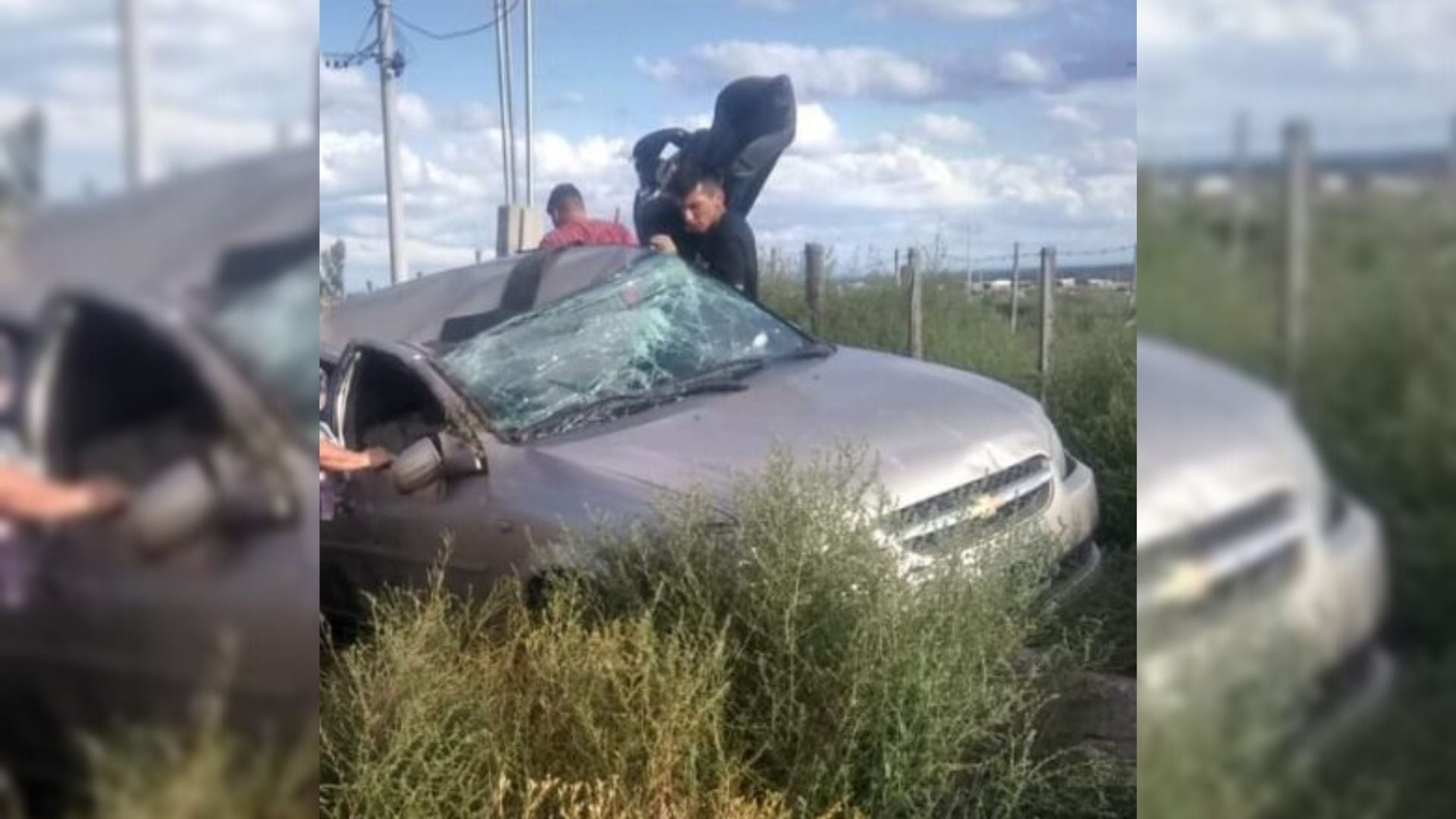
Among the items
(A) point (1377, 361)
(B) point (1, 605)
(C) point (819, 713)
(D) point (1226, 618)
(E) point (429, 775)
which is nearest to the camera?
(B) point (1, 605)

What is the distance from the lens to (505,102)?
3.20 metres

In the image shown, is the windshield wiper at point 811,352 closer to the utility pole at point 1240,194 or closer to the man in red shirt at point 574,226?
the man in red shirt at point 574,226

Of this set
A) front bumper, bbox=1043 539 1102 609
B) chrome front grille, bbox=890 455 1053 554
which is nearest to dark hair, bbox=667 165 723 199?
chrome front grille, bbox=890 455 1053 554

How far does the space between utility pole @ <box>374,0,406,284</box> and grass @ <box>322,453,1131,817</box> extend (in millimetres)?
745

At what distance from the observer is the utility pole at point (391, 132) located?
3084mm

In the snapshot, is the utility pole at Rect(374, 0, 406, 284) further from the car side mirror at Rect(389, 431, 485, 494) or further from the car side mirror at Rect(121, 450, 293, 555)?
the car side mirror at Rect(121, 450, 293, 555)

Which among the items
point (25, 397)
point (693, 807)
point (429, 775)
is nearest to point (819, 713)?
point (693, 807)

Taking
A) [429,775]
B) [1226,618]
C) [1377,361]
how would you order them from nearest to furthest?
[1377,361] < [1226,618] < [429,775]

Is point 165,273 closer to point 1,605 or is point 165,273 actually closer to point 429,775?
point 1,605

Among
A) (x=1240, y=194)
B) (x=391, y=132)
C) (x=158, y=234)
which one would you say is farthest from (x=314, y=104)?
(x=391, y=132)

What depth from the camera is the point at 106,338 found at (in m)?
1.45

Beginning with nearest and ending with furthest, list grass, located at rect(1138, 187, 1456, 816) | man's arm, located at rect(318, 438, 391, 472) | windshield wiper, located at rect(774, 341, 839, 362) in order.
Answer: grass, located at rect(1138, 187, 1456, 816) < man's arm, located at rect(318, 438, 391, 472) < windshield wiper, located at rect(774, 341, 839, 362)

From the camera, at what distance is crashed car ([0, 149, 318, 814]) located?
1.43 metres

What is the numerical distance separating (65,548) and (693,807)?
1934 mm
